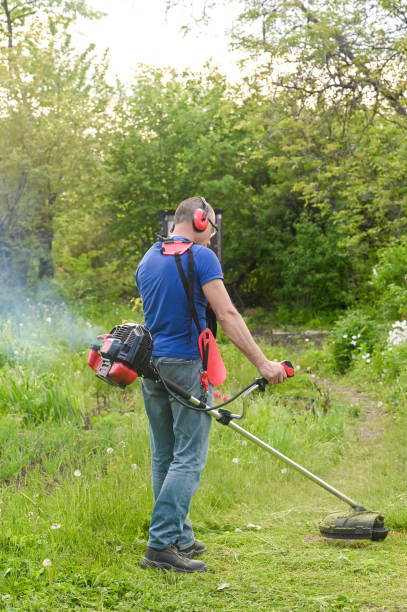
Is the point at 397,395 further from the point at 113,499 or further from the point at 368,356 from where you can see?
the point at 113,499

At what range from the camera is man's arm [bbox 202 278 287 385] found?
3564mm

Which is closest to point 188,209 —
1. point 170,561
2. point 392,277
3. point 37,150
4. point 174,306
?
point 174,306

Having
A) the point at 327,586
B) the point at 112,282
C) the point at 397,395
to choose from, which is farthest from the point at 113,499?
the point at 112,282

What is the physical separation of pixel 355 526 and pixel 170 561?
3.85 ft

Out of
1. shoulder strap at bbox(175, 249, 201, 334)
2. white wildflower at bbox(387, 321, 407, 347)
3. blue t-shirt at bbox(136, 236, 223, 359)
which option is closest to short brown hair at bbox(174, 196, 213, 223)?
blue t-shirt at bbox(136, 236, 223, 359)

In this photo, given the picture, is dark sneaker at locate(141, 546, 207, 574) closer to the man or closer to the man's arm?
the man

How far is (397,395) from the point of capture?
7371 millimetres

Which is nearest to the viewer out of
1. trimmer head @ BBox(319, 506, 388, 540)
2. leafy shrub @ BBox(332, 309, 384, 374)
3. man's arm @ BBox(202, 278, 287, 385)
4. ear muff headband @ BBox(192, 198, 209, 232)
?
man's arm @ BBox(202, 278, 287, 385)

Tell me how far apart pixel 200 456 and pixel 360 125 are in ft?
26.5

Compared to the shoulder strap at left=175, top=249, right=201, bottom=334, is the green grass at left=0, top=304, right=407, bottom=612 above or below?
below

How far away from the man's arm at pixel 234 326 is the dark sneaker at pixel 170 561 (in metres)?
1.01

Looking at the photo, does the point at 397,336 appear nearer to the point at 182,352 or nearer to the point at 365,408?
the point at 365,408

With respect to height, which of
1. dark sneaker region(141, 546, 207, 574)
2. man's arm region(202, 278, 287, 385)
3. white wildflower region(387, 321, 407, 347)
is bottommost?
dark sneaker region(141, 546, 207, 574)

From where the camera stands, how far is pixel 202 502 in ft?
15.5
